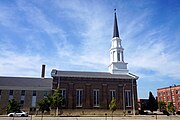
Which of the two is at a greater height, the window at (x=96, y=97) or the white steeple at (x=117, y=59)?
the white steeple at (x=117, y=59)

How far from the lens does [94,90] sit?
179ft

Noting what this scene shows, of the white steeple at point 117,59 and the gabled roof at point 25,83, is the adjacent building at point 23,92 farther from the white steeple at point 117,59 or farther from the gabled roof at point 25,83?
the white steeple at point 117,59

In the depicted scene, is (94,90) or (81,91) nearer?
(81,91)

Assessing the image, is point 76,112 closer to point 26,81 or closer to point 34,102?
point 34,102

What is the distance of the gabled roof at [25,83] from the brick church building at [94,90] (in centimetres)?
636

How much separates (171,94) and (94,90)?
181 feet

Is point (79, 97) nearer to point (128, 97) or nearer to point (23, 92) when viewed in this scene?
point (128, 97)

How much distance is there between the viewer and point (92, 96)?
2140 inches

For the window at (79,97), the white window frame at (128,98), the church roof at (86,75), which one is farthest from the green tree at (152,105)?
the window at (79,97)

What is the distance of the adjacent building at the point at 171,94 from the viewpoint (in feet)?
292

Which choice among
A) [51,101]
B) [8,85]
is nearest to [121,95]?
[51,101]

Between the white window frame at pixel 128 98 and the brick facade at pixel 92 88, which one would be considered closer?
the brick facade at pixel 92 88

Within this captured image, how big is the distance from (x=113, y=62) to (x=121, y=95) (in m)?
10.4

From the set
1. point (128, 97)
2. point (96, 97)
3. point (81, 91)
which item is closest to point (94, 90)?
point (96, 97)
